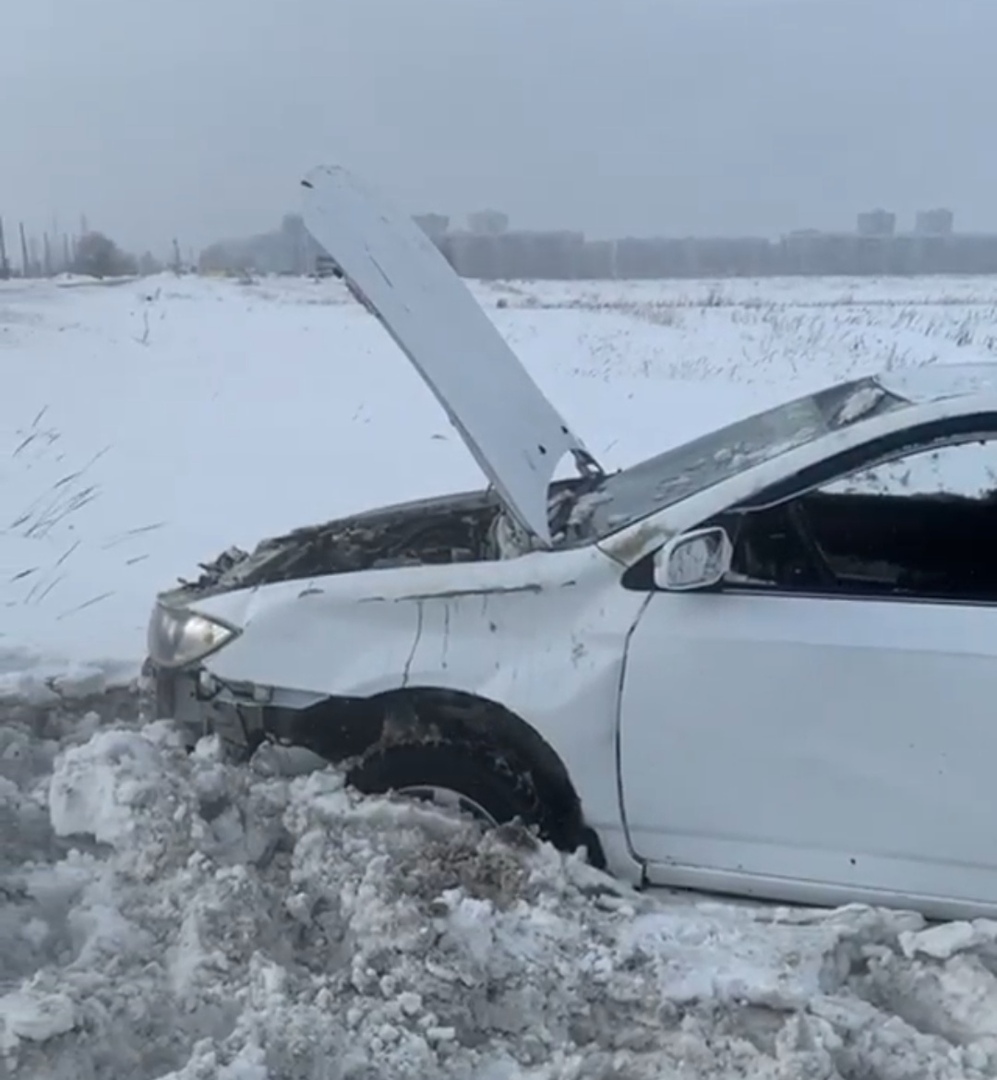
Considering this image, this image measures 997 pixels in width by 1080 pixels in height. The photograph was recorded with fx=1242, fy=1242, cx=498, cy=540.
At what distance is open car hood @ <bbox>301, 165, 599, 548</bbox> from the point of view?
11.6 feet

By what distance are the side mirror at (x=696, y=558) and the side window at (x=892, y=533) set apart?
0.10m

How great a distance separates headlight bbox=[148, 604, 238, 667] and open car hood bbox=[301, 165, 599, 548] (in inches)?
36.8

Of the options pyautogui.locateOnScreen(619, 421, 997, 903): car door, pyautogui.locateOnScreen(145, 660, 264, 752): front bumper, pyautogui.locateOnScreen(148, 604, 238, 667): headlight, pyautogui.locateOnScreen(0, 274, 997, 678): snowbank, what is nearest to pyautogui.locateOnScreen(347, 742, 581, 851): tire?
pyautogui.locateOnScreen(619, 421, 997, 903): car door

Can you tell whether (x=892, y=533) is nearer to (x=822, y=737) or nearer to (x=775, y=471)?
(x=775, y=471)

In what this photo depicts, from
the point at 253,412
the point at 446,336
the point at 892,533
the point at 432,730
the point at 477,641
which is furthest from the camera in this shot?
the point at 253,412

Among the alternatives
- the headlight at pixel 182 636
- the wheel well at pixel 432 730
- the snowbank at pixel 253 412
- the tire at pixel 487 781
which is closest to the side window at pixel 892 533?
the wheel well at pixel 432 730

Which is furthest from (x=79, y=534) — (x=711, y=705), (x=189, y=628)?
(x=711, y=705)

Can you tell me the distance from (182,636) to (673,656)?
152cm

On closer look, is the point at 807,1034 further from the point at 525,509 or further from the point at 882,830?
the point at 525,509

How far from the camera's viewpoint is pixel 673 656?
3.22 metres

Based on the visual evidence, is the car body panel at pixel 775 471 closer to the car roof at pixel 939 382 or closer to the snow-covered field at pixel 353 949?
the car roof at pixel 939 382

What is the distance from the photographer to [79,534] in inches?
302

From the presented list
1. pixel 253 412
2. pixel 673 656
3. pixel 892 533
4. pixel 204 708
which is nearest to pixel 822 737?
pixel 673 656

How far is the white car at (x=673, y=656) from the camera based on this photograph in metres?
3.14
